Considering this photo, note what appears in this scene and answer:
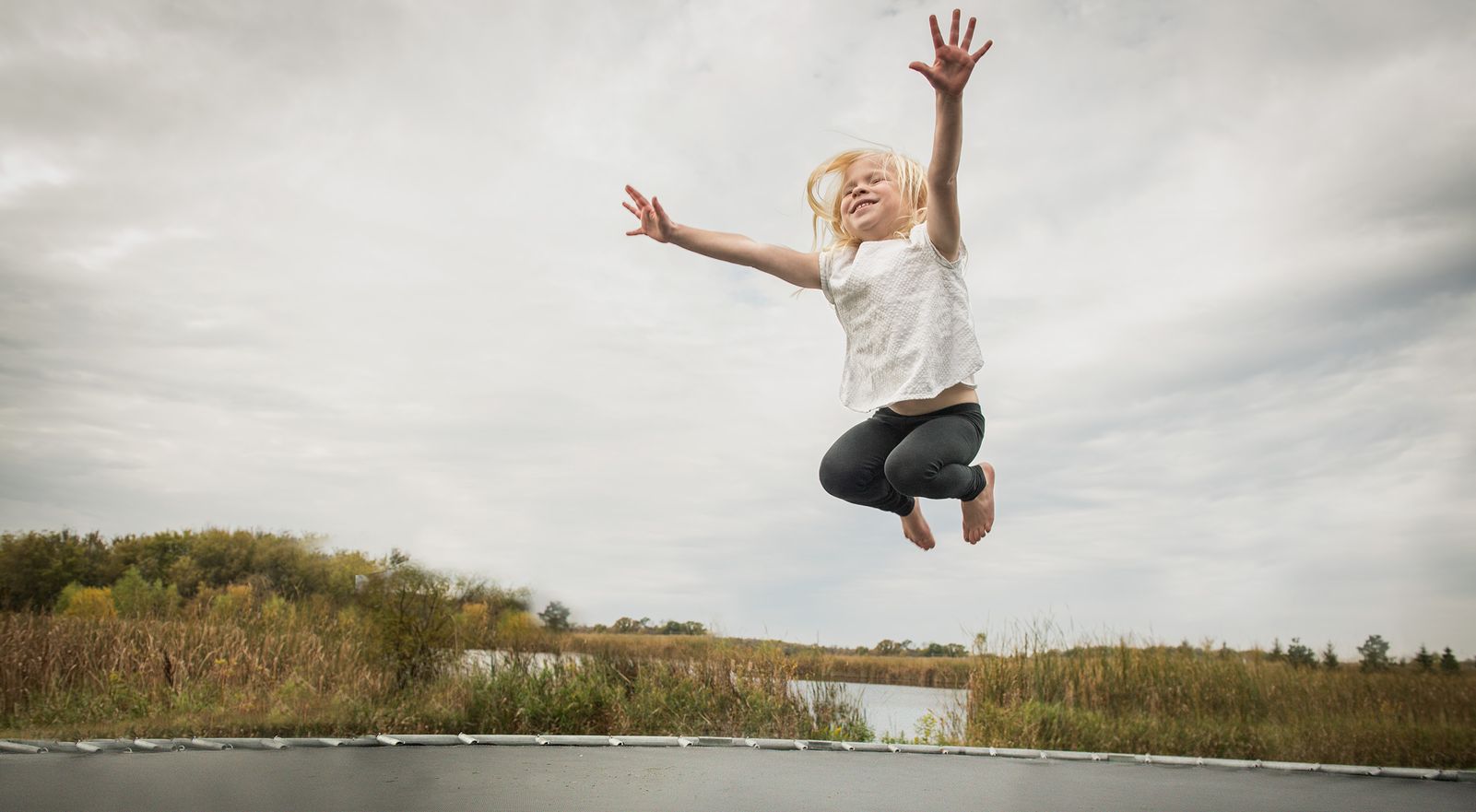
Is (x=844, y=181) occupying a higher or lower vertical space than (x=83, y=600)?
higher

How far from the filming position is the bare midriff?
94.1 inches

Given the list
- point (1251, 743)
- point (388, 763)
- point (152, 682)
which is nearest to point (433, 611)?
point (152, 682)

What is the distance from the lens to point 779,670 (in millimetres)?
5875

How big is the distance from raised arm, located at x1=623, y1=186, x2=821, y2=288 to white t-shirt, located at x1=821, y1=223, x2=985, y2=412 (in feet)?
0.30

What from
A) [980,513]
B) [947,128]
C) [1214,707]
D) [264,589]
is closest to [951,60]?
[947,128]

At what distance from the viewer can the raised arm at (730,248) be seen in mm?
2418

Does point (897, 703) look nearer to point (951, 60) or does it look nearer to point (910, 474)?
point (910, 474)

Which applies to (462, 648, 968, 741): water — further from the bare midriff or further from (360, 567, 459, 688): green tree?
the bare midriff

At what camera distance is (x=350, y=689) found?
18.8 ft

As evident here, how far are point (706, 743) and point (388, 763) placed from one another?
1421mm

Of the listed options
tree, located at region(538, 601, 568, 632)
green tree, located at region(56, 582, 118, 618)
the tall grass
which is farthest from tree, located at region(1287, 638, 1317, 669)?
green tree, located at region(56, 582, 118, 618)

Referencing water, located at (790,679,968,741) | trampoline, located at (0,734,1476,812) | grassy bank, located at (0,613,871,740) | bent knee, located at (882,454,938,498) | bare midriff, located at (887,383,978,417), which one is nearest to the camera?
bent knee, located at (882,454,938,498)

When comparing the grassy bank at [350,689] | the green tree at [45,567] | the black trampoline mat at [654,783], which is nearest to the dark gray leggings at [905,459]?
the black trampoline mat at [654,783]

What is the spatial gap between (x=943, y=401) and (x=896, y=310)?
281mm
